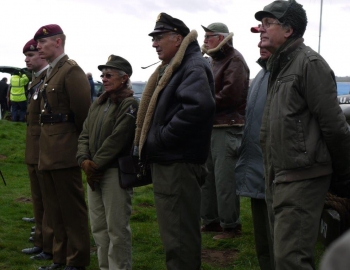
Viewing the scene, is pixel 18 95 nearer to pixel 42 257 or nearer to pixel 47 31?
pixel 42 257

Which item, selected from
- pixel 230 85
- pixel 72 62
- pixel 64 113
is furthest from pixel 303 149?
pixel 230 85

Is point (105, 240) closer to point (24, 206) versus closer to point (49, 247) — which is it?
point (49, 247)

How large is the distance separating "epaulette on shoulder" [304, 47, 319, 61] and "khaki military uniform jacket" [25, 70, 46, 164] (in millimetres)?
2979

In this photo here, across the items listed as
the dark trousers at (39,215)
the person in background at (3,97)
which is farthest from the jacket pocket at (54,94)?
the person in background at (3,97)

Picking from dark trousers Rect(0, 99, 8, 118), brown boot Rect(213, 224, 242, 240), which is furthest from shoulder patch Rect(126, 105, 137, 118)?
dark trousers Rect(0, 99, 8, 118)

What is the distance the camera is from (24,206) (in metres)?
8.73

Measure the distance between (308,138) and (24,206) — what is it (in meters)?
6.14

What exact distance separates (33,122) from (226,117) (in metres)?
2.00

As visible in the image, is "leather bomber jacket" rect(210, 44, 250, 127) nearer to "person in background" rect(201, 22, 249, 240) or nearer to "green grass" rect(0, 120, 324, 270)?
"person in background" rect(201, 22, 249, 240)

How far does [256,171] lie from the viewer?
461 centimetres

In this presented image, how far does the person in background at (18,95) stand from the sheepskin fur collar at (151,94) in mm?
16892

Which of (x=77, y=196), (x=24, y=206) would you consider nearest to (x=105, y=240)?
(x=77, y=196)

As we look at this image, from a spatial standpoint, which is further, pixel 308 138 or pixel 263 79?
pixel 263 79

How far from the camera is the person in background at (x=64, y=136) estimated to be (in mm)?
5426
